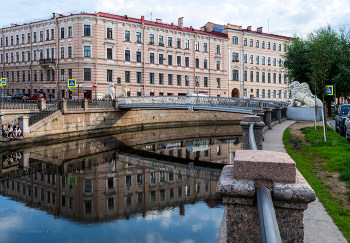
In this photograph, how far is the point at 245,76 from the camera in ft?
174

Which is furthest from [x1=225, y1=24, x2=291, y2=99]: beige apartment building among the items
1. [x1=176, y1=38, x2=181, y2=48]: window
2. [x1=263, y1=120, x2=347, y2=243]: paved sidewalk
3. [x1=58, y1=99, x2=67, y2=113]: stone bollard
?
[x1=263, y1=120, x2=347, y2=243]: paved sidewalk

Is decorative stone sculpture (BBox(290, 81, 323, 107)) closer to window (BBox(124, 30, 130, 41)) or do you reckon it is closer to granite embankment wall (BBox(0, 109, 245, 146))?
granite embankment wall (BBox(0, 109, 245, 146))

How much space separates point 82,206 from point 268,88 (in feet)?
160

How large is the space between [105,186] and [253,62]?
44.6 metres

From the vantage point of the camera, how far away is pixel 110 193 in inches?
527

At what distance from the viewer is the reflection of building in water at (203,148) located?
816 inches

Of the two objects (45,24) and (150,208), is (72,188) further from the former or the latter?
(45,24)

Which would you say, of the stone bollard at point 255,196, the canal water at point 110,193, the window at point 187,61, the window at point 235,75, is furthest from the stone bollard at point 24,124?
the window at point 235,75

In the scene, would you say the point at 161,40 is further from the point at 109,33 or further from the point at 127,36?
the point at 109,33

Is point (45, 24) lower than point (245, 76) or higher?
higher

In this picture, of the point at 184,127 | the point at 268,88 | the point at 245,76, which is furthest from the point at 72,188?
the point at 268,88

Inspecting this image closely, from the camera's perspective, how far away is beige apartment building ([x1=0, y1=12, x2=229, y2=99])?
3747 cm

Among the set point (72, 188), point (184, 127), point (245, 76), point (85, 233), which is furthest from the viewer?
point (245, 76)

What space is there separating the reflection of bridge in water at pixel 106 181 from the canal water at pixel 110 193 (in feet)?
0.12
